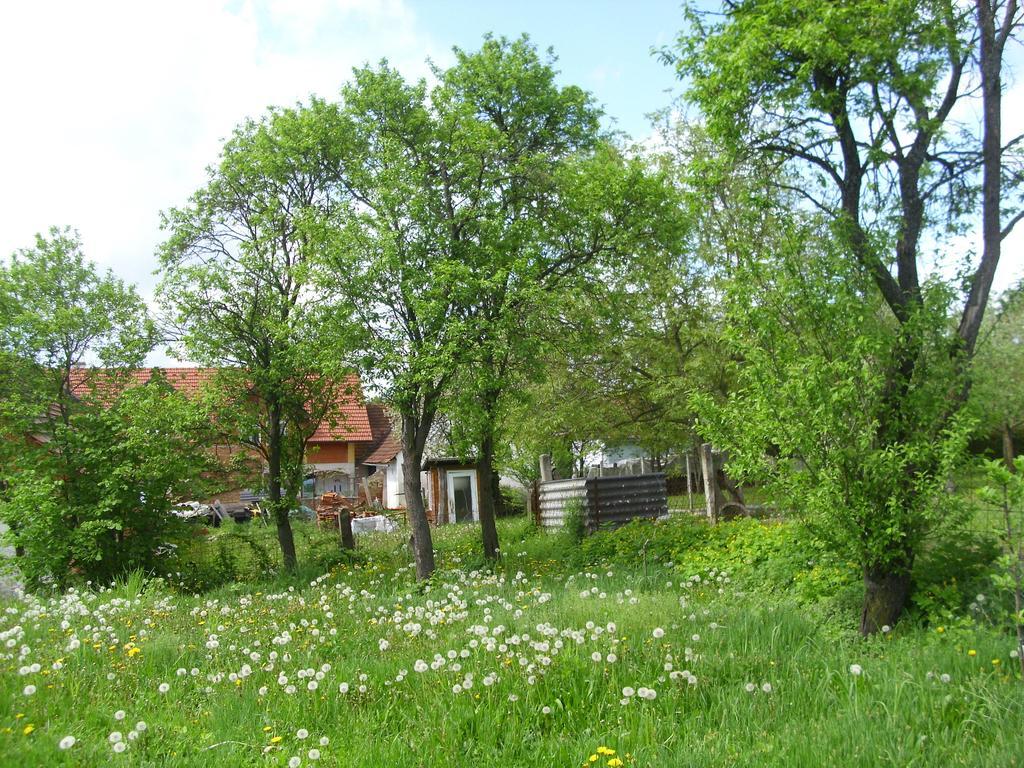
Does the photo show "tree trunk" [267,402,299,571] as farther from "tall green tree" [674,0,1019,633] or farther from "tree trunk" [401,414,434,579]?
"tall green tree" [674,0,1019,633]

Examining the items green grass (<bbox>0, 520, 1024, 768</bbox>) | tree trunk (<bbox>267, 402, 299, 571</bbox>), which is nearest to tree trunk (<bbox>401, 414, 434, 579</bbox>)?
tree trunk (<bbox>267, 402, 299, 571</bbox>)

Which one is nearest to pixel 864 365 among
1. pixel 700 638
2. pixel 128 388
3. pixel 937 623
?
pixel 937 623

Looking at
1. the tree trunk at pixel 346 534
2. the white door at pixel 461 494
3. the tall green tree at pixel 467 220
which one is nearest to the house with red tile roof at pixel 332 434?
the tree trunk at pixel 346 534

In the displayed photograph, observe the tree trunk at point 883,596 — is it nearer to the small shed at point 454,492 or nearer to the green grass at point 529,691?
the green grass at point 529,691

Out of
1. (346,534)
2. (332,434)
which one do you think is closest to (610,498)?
(346,534)

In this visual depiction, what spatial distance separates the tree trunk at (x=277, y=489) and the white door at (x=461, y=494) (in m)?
15.4

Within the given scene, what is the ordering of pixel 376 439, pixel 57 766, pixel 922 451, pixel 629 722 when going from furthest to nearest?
pixel 376 439
pixel 922 451
pixel 629 722
pixel 57 766

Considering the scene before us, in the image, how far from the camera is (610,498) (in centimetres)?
1778

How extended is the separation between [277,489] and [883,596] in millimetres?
11216

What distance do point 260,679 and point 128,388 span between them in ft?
30.9

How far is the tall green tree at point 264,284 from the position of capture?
1456 cm

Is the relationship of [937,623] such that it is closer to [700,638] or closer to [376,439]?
[700,638]

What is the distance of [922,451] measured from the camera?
7422 millimetres

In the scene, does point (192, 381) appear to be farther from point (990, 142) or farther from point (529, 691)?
point (990, 142)
